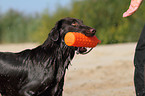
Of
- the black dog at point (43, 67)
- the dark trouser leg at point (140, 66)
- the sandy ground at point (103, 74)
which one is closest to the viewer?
the dark trouser leg at point (140, 66)

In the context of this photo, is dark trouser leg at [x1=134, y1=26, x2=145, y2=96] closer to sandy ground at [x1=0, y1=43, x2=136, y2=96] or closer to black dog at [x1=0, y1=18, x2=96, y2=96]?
black dog at [x1=0, y1=18, x2=96, y2=96]

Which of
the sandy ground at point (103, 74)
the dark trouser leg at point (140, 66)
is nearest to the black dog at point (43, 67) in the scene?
the dark trouser leg at point (140, 66)

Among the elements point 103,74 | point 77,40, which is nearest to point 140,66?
point 77,40

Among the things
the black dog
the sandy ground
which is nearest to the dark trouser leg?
the black dog

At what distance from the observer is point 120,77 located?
853cm

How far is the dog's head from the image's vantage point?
3.87 metres

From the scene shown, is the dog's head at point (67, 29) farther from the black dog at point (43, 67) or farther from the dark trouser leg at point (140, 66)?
the dark trouser leg at point (140, 66)

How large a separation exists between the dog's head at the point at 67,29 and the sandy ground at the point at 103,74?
2.78 m

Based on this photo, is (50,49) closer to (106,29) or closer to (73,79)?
(73,79)

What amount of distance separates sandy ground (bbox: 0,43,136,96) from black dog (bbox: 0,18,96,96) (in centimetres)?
262

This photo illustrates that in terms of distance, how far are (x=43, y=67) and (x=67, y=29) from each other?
2.45 ft

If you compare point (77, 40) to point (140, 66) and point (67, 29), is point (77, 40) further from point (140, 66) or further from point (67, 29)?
point (140, 66)

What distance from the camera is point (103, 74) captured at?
912 cm

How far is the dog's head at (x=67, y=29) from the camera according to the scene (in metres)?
3.87
